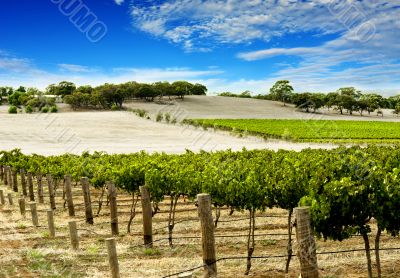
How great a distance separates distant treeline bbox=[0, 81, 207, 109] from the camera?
407 feet

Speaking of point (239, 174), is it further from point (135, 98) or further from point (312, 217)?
Result: point (135, 98)

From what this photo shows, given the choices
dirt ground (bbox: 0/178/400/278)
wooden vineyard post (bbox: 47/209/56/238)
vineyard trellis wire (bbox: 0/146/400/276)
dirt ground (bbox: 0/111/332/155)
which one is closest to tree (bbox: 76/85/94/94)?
dirt ground (bbox: 0/111/332/155)

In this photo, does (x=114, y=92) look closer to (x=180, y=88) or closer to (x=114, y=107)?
(x=114, y=107)

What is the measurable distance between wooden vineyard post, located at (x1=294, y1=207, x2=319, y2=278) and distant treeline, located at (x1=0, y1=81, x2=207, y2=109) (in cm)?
11573

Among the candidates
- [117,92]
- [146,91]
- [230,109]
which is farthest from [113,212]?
[146,91]

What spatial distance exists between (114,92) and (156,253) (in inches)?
4489

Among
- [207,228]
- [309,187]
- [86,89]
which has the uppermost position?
[86,89]

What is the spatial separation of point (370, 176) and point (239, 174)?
4.54 m

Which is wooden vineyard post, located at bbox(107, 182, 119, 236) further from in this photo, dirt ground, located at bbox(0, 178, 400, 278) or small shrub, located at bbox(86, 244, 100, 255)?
small shrub, located at bbox(86, 244, 100, 255)

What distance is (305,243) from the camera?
7.95 metres

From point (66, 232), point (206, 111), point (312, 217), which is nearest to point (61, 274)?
point (66, 232)

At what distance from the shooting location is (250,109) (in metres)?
129

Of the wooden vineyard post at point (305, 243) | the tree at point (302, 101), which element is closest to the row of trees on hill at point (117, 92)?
the tree at point (302, 101)

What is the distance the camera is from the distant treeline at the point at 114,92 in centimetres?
12414
